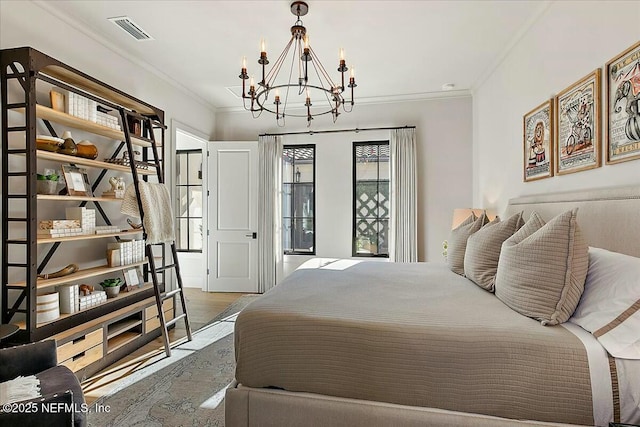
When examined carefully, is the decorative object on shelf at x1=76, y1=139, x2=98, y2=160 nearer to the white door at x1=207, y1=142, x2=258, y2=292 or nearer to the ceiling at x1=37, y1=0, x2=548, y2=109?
the ceiling at x1=37, y1=0, x2=548, y2=109

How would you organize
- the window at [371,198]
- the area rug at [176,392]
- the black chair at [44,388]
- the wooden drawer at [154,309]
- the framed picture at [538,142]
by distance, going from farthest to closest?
1. the window at [371,198]
2. the wooden drawer at [154,309]
3. the framed picture at [538,142]
4. the area rug at [176,392]
5. the black chair at [44,388]

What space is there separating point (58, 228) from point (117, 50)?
1872mm

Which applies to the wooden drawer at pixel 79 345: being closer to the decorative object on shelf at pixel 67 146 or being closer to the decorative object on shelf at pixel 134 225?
the decorative object on shelf at pixel 134 225

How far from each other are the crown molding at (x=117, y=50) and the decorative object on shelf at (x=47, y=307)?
2.14 meters

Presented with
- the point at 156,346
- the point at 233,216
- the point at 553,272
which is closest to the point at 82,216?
the point at 156,346

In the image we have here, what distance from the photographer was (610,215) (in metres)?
1.77

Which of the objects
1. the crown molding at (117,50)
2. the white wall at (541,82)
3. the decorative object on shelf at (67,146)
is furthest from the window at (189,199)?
the white wall at (541,82)

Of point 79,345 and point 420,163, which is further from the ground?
point 420,163

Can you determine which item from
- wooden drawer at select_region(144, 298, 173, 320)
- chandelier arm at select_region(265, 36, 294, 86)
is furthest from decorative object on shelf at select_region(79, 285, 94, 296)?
chandelier arm at select_region(265, 36, 294, 86)

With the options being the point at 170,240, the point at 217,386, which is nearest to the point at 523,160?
the point at 217,386

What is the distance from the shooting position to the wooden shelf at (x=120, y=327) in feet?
9.06

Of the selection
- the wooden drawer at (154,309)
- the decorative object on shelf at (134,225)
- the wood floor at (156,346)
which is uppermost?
the decorative object on shelf at (134,225)

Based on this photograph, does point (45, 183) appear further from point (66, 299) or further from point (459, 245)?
point (459, 245)

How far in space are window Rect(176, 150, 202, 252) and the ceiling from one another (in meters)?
2.02
